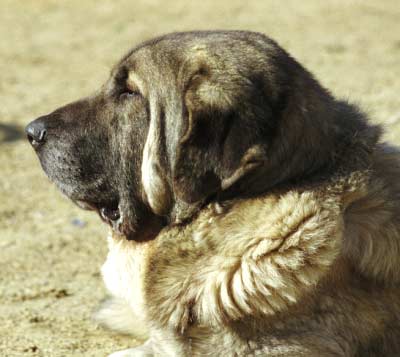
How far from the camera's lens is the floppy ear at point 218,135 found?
3643 millimetres

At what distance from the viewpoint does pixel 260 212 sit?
3734mm

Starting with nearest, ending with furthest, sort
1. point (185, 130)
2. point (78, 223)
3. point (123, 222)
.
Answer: point (185, 130), point (123, 222), point (78, 223)

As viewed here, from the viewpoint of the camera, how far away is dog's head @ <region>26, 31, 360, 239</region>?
3.70m

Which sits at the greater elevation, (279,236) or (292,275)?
(279,236)

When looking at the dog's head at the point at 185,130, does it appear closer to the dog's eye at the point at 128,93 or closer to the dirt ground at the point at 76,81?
the dog's eye at the point at 128,93

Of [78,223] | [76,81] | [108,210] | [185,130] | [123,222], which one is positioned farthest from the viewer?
[76,81]

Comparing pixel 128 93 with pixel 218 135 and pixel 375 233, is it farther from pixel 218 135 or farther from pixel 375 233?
pixel 375 233

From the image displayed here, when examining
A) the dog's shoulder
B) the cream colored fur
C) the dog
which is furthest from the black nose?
the dog's shoulder

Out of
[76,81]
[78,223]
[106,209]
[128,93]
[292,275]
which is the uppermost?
[128,93]

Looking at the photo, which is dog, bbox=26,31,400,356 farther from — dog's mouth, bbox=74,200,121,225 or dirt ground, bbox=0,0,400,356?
dirt ground, bbox=0,0,400,356

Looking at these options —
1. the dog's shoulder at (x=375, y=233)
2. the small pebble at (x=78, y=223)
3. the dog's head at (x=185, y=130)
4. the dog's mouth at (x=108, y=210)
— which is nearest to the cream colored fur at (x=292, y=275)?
the dog's shoulder at (x=375, y=233)

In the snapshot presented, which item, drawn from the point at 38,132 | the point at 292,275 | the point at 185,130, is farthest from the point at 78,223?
the point at 292,275

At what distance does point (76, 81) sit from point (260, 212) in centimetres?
752

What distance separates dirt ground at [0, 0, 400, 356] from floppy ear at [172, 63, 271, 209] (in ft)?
3.34
